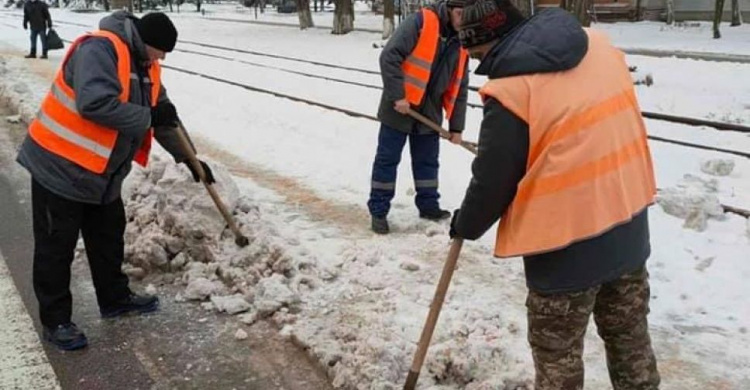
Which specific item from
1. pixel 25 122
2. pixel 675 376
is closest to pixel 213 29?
pixel 25 122

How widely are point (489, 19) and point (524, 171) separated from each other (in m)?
0.50

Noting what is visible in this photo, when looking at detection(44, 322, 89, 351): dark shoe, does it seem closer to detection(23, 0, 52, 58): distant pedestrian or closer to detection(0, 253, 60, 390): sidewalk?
detection(0, 253, 60, 390): sidewalk

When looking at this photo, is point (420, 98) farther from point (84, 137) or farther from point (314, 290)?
point (84, 137)

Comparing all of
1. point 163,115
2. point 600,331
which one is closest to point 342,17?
point 163,115

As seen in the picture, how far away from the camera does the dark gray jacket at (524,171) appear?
240 cm

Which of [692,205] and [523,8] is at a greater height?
[523,8]

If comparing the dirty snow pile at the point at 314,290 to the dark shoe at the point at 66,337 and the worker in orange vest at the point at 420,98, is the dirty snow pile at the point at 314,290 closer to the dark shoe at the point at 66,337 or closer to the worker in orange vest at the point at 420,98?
the worker in orange vest at the point at 420,98

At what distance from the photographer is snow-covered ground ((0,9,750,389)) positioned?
384cm

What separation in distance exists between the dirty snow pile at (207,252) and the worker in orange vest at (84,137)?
840mm

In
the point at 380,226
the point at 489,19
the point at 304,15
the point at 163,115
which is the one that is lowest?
the point at 380,226

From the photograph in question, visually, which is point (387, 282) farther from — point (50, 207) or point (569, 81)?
point (569, 81)

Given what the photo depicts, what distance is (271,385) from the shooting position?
12.5 feet

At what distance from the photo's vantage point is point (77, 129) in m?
3.95

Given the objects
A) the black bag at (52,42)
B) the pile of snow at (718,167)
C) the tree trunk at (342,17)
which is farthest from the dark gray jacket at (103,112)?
the tree trunk at (342,17)
